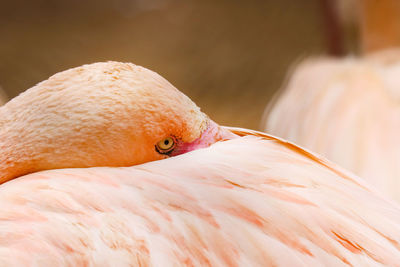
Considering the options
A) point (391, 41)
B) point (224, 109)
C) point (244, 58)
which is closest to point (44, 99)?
point (391, 41)

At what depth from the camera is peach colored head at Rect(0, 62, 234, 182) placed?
0.63 meters

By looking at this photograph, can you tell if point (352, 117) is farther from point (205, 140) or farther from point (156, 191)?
point (156, 191)

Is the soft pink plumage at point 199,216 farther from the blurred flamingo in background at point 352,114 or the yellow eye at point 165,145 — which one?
the blurred flamingo in background at point 352,114

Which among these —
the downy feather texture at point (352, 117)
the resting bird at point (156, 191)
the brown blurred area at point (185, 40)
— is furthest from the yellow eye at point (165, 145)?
the brown blurred area at point (185, 40)

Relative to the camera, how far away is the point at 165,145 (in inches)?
26.6

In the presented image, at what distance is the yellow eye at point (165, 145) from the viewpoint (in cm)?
67

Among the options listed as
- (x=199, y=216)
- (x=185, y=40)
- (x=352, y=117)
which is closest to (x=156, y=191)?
(x=199, y=216)

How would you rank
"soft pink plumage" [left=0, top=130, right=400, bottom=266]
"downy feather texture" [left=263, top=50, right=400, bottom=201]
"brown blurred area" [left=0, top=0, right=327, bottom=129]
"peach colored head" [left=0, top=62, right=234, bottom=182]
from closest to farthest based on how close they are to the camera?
"soft pink plumage" [left=0, top=130, right=400, bottom=266] < "peach colored head" [left=0, top=62, right=234, bottom=182] < "downy feather texture" [left=263, top=50, right=400, bottom=201] < "brown blurred area" [left=0, top=0, right=327, bottom=129]

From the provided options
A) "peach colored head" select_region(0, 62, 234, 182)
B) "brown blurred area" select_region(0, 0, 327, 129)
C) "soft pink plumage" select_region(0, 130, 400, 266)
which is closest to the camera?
"soft pink plumage" select_region(0, 130, 400, 266)

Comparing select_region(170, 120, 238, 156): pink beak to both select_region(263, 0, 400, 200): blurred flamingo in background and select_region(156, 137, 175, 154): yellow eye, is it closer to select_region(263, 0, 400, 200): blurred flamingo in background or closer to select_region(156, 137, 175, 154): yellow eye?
select_region(156, 137, 175, 154): yellow eye

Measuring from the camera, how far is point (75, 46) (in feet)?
11.0

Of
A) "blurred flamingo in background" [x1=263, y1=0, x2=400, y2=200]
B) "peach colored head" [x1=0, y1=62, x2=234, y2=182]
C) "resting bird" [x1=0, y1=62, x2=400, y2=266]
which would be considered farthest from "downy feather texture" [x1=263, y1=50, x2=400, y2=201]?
"peach colored head" [x1=0, y1=62, x2=234, y2=182]

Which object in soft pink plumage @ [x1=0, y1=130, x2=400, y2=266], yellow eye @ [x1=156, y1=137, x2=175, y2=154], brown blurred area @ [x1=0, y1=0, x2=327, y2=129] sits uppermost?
brown blurred area @ [x1=0, y1=0, x2=327, y2=129]

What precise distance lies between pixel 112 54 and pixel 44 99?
8.90 feet
